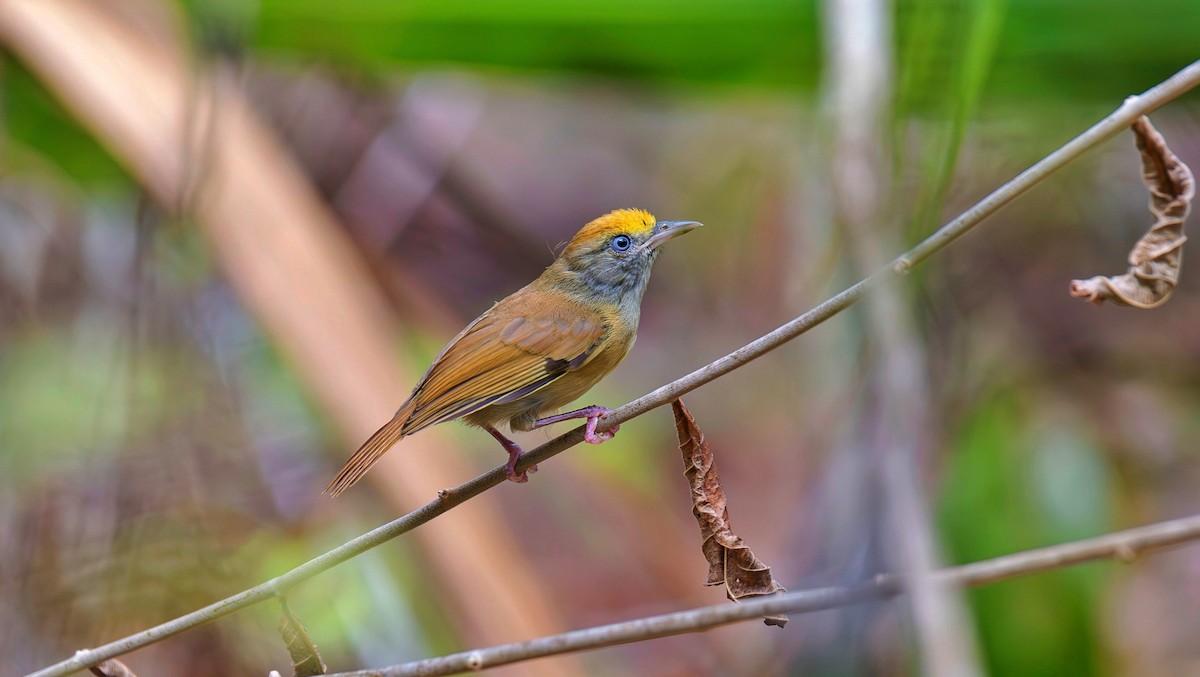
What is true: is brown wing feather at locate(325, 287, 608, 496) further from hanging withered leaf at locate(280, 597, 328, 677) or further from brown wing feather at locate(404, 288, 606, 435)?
hanging withered leaf at locate(280, 597, 328, 677)

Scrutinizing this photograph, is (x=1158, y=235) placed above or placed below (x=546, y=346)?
below

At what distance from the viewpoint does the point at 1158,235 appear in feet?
5.18

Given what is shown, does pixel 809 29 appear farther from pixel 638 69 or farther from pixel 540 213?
pixel 540 213

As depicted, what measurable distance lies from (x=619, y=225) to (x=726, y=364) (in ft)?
5.49

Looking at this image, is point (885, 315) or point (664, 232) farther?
point (664, 232)

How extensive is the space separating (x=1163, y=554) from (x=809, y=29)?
117 inches

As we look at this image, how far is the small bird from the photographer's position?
261cm

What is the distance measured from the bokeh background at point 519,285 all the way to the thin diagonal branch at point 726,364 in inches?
4.9

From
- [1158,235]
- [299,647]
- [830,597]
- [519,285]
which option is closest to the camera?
[830,597]

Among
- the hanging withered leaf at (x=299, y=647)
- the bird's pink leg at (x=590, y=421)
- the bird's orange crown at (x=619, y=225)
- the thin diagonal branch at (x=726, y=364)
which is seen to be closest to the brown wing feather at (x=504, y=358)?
the bird's pink leg at (x=590, y=421)

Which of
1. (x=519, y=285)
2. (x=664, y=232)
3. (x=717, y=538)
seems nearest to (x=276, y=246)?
(x=664, y=232)

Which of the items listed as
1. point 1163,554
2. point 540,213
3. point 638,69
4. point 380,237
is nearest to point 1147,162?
point 638,69

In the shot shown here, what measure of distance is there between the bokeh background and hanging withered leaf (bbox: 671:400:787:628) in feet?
1.66

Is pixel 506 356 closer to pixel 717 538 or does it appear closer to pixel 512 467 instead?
pixel 512 467
